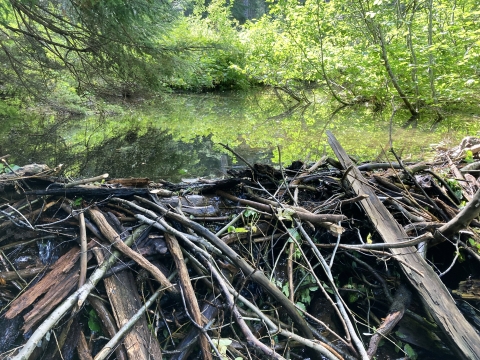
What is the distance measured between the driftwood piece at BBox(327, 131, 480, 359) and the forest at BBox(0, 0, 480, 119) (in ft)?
3.16

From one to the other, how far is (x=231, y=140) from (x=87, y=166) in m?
3.16

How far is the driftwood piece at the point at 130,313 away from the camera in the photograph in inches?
59.1

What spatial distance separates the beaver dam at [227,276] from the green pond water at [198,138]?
1574mm

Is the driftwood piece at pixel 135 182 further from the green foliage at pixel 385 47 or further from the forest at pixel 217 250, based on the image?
the green foliage at pixel 385 47

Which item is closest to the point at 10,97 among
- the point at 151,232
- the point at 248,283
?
the point at 151,232

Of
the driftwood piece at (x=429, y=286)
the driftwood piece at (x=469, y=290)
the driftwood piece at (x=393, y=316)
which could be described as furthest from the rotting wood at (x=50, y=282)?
the driftwood piece at (x=469, y=290)

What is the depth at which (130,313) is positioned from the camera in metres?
1.63

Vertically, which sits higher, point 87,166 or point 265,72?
point 265,72

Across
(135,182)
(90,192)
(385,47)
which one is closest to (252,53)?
(385,47)

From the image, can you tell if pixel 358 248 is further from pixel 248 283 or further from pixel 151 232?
pixel 151 232

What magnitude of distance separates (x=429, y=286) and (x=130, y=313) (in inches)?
67.4

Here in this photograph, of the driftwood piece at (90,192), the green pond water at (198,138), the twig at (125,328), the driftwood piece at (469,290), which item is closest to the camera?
the twig at (125,328)

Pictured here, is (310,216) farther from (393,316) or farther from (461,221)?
(461,221)

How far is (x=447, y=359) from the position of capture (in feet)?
5.89
